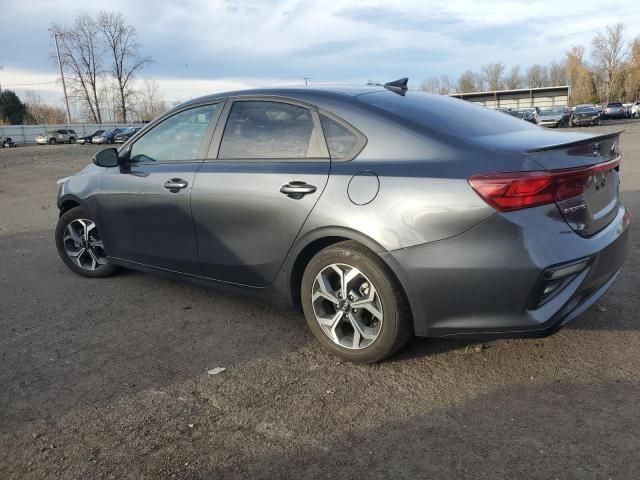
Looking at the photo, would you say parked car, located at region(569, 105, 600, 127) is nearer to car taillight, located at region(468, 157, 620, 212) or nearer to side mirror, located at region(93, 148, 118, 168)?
side mirror, located at region(93, 148, 118, 168)

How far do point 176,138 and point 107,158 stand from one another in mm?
730

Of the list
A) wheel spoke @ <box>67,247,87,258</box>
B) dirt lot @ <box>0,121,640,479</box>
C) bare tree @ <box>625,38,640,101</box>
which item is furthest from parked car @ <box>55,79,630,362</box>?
bare tree @ <box>625,38,640,101</box>

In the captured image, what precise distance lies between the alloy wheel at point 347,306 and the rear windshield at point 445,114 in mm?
955

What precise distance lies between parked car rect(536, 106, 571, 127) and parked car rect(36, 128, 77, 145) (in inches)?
1717

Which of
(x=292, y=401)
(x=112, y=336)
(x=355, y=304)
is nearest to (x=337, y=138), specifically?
(x=355, y=304)

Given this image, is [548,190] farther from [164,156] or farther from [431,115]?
[164,156]

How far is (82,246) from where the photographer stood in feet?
16.8

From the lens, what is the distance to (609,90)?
270ft

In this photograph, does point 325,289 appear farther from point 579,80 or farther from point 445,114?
point 579,80

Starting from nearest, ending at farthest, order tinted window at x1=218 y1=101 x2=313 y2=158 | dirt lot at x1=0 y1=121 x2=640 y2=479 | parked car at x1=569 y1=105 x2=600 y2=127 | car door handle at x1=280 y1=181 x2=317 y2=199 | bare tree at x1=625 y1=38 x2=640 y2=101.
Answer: dirt lot at x1=0 y1=121 x2=640 y2=479 < car door handle at x1=280 y1=181 x2=317 y2=199 < tinted window at x1=218 y1=101 x2=313 y2=158 < parked car at x1=569 y1=105 x2=600 y2=127 < bare tree at x1=625 y1=38 x2=640 y2=101

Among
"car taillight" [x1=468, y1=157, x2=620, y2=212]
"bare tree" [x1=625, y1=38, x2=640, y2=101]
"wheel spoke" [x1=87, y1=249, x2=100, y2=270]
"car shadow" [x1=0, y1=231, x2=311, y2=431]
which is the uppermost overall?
"bare tree" [x1=625, y1=38, x2=640, y2=101]

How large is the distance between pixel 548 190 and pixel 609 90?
93.3m

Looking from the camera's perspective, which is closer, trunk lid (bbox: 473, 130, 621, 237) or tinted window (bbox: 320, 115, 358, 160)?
trunk lid (bbox: 473, 130, 621, 237)

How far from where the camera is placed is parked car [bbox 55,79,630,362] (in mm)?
2676
